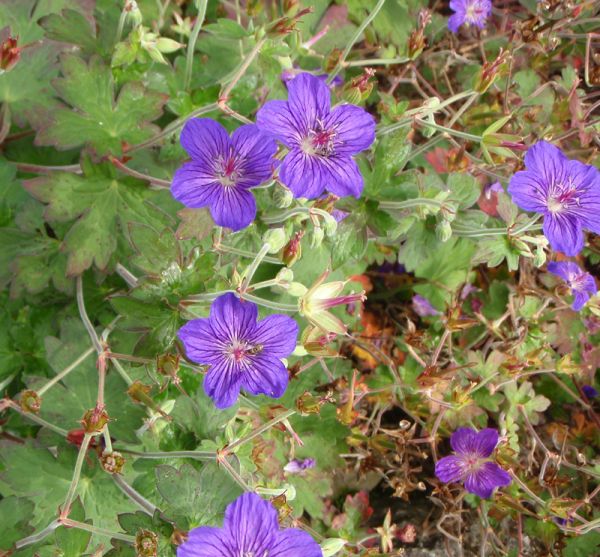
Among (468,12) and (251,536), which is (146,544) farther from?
(468,12)

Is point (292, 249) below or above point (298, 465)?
above

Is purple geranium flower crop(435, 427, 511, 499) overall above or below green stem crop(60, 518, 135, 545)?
below

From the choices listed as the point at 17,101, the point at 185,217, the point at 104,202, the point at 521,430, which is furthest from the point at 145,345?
the point at 521,430

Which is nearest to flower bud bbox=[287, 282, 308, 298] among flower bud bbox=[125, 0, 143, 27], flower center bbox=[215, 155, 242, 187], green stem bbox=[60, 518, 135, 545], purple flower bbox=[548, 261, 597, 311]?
flower center bbox=[215, 155, 242, 187]

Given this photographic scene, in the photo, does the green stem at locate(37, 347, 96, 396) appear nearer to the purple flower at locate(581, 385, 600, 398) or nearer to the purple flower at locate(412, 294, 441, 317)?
the purple flower at locate(412, 294, 441, 317)

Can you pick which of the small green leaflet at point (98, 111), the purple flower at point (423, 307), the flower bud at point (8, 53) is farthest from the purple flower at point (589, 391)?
the flower bud at point (8, 53)

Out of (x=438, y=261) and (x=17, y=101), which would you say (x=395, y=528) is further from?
(x=17, y=101)

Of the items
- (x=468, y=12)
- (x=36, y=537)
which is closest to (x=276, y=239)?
(x=36, y=537)

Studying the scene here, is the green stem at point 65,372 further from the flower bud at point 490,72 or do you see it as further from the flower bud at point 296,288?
the flower bud at point 490,72
